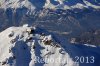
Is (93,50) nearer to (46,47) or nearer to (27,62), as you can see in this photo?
(46,47)

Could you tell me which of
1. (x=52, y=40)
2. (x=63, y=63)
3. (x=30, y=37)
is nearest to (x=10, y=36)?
(x=30, y=37)

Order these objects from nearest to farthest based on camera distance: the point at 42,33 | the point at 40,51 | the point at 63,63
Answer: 1. the point at 63,63
2. the point at 40,51
3. the point at 42,33

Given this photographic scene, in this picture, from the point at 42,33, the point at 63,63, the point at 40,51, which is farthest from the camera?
the point at 42,33

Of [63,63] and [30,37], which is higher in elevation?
[30,37]

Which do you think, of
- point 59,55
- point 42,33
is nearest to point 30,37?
point 42,33

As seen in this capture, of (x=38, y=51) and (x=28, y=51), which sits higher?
(x=28, y=51)

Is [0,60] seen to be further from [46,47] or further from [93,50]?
[93,50]

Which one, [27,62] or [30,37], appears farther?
[30,37]
